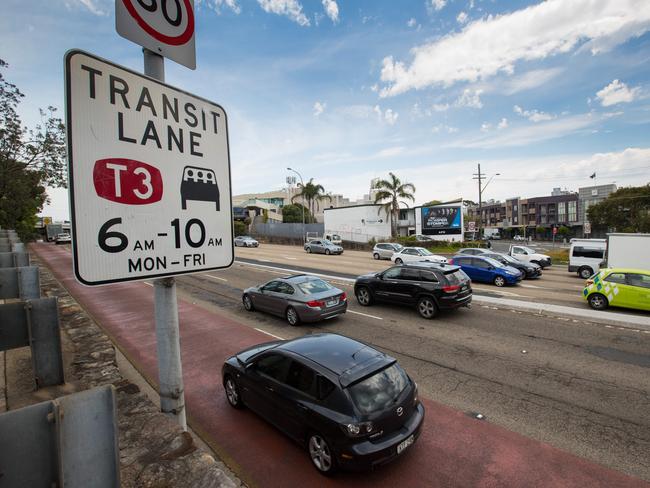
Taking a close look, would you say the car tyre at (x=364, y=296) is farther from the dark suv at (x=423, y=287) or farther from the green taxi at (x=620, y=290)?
the green taxi at (x=620, y=290)

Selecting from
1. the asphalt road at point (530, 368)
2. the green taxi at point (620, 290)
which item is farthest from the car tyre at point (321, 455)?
the green taxi at point (620, 290)

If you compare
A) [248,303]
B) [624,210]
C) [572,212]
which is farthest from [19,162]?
[572,212]

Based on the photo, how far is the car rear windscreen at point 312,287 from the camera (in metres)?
11.0

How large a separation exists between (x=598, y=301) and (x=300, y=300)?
10.8m

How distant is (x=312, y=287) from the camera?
11.2 m

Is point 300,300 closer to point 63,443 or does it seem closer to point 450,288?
point 450,288

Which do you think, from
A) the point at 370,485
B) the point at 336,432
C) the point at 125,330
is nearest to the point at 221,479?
the point at 336,432

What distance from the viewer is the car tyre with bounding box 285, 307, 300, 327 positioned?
35.1 feet

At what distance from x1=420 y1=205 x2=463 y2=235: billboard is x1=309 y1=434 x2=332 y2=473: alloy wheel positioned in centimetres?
4347

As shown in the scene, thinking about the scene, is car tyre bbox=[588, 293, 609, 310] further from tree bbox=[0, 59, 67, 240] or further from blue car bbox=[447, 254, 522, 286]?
tree bbox=[0, 59, 67, 240]

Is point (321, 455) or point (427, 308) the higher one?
point (427, 308)

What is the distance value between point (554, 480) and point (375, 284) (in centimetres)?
886

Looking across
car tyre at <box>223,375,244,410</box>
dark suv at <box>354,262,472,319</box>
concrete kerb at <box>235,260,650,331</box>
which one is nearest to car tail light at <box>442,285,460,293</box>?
dark suv at <box>354,262,472,319</box>

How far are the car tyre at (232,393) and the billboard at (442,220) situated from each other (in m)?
42.6
